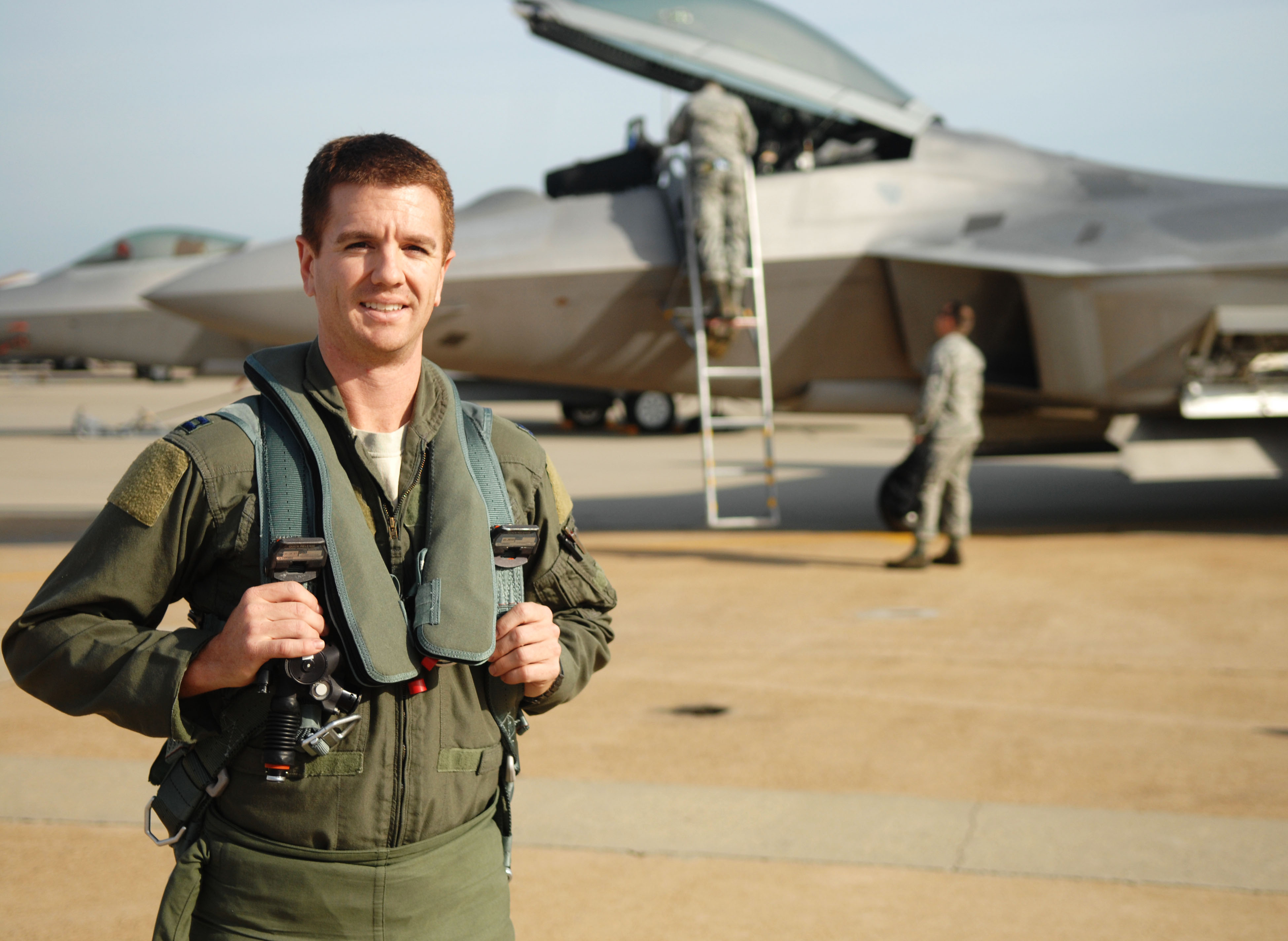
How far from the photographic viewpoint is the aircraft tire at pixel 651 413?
894 inches

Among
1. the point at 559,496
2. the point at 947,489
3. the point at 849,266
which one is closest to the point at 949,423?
the point at 947,489

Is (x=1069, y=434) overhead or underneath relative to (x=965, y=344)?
underneath

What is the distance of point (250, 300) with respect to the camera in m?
9.47

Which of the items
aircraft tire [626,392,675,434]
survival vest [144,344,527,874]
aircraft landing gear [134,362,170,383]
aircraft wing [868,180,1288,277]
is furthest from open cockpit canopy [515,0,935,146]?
aircraft landing gear [134,362,170,383]

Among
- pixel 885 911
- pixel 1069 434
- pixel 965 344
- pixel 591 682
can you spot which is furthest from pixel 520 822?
pixel 1069 434

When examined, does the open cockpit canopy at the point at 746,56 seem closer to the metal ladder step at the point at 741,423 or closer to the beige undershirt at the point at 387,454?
the metal ladder step at the point at 741,423

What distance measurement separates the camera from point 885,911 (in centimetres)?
344

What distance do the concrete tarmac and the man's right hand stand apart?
6.50ft

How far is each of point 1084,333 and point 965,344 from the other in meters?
1.49

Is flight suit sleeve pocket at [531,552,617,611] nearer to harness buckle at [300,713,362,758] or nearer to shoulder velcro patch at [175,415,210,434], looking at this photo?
harness buckle at [300,713,362,758]

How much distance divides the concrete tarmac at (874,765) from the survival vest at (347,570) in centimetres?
182

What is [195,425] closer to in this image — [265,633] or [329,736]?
[265,633]

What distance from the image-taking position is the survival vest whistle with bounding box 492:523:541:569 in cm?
182

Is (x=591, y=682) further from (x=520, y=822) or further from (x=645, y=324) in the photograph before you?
(x=645, y=324)
